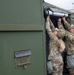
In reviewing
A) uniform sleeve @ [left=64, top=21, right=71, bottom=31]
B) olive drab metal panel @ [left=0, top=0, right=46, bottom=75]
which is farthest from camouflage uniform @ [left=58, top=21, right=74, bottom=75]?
olive drab metal panel @ [left=0, top=0, right=46, bottom=75]

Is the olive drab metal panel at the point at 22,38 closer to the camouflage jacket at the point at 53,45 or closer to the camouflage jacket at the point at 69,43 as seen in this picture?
the camouflage jacket at the point at 53,45

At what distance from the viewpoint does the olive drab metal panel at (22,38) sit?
2.11 m

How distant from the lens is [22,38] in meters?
2.31

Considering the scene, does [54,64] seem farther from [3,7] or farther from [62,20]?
[3,7]

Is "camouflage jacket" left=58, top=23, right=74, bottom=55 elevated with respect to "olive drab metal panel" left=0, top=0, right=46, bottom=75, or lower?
lower

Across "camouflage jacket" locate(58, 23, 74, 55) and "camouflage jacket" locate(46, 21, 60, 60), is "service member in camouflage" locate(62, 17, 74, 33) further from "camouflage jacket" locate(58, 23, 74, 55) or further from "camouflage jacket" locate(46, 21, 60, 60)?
"camouflage jacket" locate(46, 21, 60, 60)

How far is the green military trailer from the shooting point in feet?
6.91

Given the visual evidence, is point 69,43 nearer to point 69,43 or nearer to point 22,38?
point 69,43

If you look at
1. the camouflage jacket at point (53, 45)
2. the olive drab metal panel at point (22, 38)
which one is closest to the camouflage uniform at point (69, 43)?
the camouflage jacket at point (53, 45)

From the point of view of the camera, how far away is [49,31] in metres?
3.15

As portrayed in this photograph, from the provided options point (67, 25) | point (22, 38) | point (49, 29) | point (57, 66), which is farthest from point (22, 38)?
point (67, 25)

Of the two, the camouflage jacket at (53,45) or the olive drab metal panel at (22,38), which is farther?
the camouflage jacket at (53,45)

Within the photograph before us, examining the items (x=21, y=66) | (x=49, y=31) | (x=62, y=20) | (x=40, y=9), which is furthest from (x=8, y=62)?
(x=62, y=20)

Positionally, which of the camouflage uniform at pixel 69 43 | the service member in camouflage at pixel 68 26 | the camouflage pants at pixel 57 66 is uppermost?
the service member in camouflage at pixel 68 26
